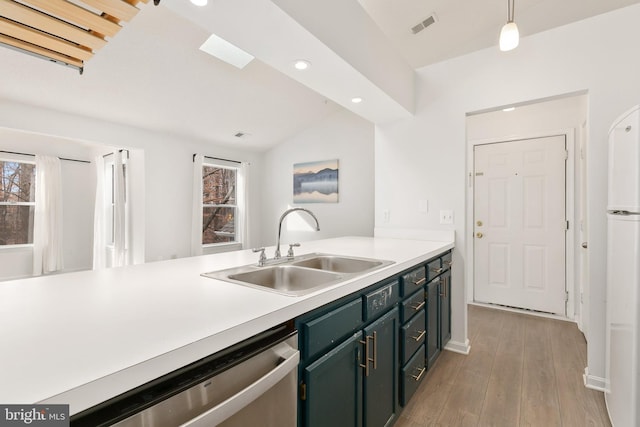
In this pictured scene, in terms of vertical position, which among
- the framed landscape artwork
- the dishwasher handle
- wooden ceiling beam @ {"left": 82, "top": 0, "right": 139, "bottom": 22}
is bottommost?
the dishwasher handle

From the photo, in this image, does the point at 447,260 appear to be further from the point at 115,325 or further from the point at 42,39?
the point at 42,39

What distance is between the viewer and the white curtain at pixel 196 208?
448cm

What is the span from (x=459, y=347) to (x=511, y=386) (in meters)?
0.52

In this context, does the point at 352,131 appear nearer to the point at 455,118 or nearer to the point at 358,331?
the point at 455,118

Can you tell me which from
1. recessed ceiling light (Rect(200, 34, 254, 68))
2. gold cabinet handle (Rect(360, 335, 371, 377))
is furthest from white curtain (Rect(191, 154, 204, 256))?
gold cabinet handle (Rect(360, 335, 371, 377))

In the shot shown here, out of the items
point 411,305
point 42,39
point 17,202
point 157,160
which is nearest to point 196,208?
point 157,160

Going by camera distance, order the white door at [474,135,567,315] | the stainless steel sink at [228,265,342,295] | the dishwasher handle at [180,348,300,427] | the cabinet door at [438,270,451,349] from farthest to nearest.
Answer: the white door at [474,135,567,315], the cabinet door at [438,270,451,349], the stainless steel sink at [228,265,342,295], the dishwasher handle at [180,348,300,427]

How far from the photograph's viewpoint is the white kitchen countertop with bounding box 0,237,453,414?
1.68ft

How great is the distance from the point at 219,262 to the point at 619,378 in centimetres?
215

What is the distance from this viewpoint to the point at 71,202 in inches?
186

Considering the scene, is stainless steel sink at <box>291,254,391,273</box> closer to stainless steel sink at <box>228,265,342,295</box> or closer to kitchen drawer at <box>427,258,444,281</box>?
stainless steel sink at <box>228,265,342,295</box>

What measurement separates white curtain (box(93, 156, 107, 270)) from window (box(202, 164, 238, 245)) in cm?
154

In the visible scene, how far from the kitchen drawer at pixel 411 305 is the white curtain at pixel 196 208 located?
11.9 ft

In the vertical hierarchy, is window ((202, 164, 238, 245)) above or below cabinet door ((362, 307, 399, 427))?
above
